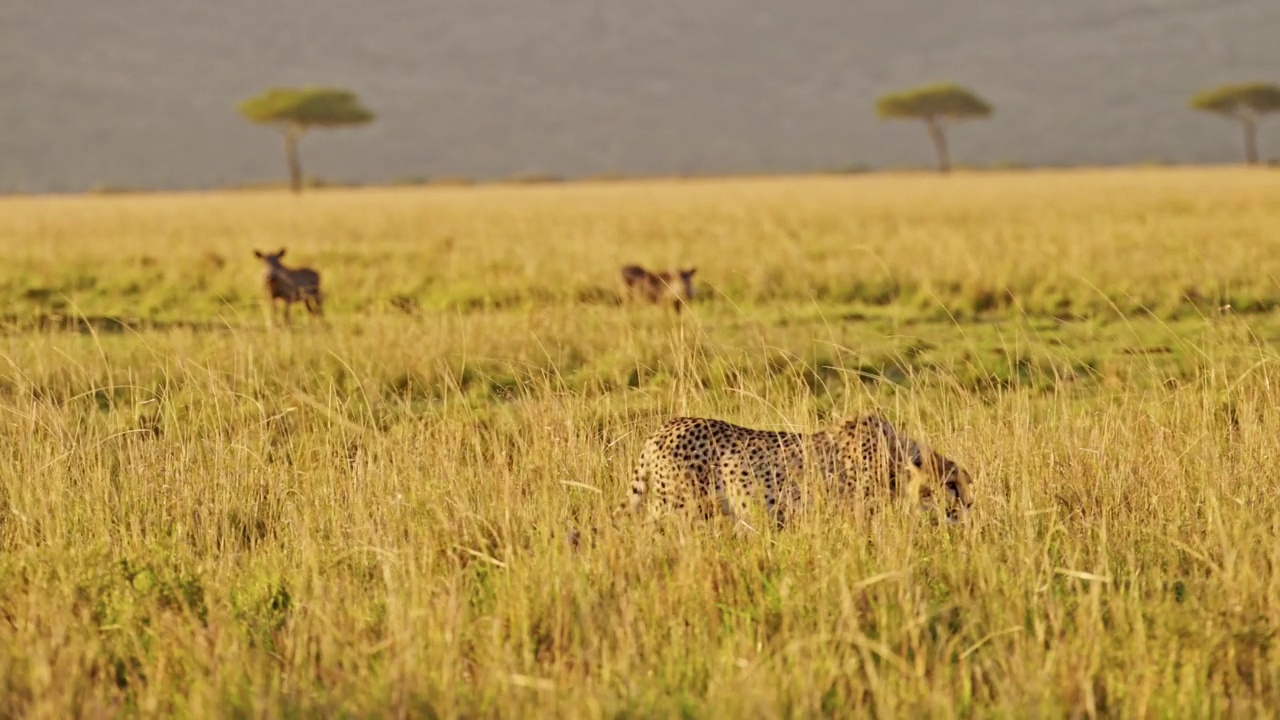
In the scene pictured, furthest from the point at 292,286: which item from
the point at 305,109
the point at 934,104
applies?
the point at 934,104

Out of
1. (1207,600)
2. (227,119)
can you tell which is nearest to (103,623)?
(1207,600)

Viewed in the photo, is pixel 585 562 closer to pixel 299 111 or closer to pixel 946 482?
pixel 946 482

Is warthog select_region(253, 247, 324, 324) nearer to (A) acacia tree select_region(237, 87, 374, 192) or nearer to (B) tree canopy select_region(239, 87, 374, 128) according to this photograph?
(A) acacia tree select_region(237, 87, 374, 192)

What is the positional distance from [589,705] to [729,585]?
3.52 ft

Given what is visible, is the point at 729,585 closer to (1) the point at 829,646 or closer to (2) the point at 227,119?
(1) the point at 829,646

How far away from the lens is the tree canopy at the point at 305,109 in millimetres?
76188

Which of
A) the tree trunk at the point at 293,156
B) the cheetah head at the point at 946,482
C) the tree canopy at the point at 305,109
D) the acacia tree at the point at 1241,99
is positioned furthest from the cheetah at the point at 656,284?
→ the acacia tree at the point at 1241,99

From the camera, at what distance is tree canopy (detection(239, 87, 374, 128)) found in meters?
76.2

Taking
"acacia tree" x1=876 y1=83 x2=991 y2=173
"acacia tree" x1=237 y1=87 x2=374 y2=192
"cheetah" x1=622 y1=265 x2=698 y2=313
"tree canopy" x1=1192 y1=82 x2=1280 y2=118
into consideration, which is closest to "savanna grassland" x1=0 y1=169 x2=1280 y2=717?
"cheetah" x1=622 y1=265 x2=698 y2=313

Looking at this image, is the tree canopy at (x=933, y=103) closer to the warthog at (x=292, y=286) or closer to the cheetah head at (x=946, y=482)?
the warthog at (x=292, y=286)

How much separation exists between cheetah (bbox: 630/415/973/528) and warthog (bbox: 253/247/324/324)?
28.4 feet

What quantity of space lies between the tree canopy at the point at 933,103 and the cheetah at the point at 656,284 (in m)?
75.6

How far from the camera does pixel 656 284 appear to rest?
546 inches

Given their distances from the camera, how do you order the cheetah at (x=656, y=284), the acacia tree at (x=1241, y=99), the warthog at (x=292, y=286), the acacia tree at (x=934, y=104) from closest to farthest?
the cheetah at (x=656, y=284) < the warthog at (x=292, y=286) < the acacia tree at (x=1241, y=99) < the acacia tree at (x=934, y=104)
